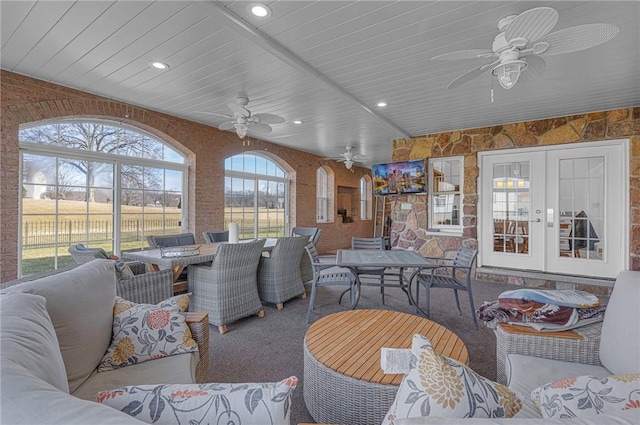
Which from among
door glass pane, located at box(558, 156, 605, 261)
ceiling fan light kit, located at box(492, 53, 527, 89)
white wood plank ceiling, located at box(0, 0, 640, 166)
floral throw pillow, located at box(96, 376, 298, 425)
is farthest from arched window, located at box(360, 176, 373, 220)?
floral throw pillow, located at box(96, 376, 298, 425)

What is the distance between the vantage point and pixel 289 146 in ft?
22.1

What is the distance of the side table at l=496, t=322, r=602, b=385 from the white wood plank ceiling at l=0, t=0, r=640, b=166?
216 cm

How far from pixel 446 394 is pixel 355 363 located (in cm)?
85

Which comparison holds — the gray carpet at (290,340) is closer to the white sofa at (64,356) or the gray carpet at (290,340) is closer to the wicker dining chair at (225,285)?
the wicker dining chair at (225,285)

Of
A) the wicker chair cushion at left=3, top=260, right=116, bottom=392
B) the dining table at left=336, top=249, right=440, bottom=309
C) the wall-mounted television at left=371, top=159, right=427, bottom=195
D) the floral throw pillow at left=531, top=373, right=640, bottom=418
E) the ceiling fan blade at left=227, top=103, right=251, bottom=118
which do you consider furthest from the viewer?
the wall-mounted television at left=371, top=159, right=427, bottom=195

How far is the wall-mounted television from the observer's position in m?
5.54

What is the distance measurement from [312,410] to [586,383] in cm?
122

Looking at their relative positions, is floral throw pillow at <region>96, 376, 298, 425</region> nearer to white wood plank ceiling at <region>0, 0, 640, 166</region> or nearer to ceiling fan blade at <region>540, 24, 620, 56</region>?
white wood plank ceiling at <region>0, 0, 640, 166</region>

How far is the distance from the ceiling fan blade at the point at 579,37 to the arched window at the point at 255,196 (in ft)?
16.2

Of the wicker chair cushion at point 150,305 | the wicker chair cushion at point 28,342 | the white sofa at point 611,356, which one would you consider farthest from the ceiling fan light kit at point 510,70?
the wicker chair cushion at point 28,342

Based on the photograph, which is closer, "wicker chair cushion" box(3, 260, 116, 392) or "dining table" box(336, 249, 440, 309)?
"wicker chair cushion" box(3, 260, 116, 392)

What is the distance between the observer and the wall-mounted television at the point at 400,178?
18.2 ft

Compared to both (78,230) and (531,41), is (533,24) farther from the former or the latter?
(78,230)

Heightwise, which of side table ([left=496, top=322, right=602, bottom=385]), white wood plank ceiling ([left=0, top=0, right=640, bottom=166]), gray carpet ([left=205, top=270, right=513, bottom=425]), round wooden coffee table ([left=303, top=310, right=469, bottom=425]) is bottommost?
gray carpet ([left=205, top=270, right=513, bottom=425])
